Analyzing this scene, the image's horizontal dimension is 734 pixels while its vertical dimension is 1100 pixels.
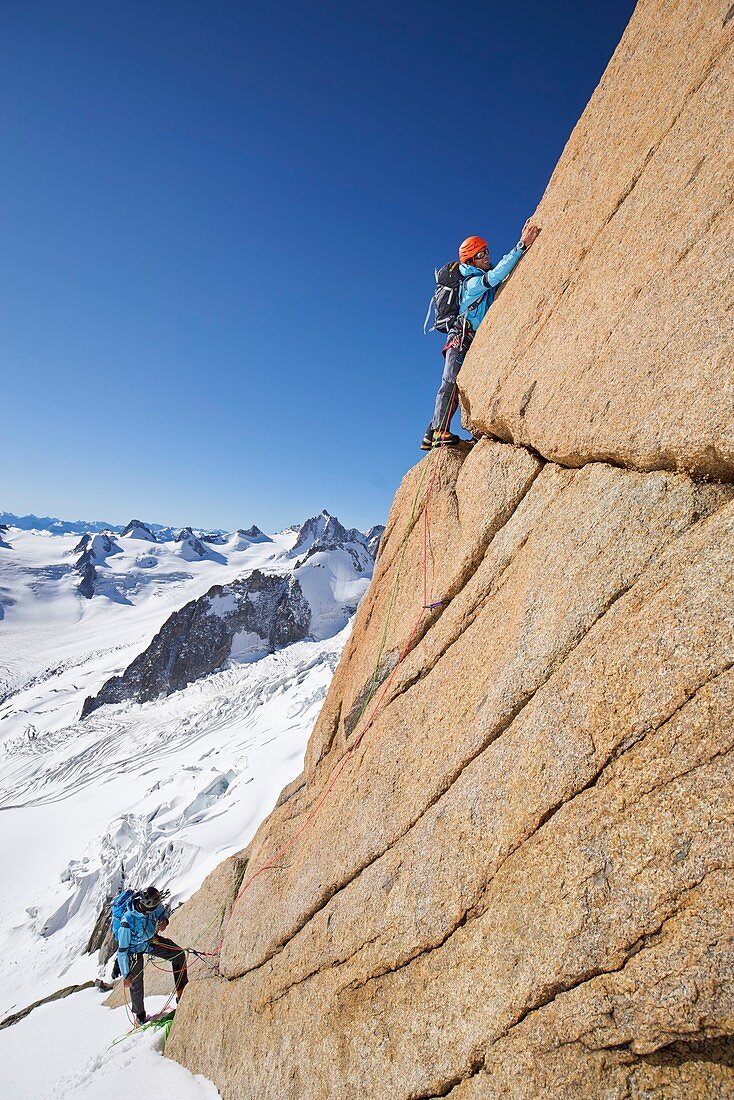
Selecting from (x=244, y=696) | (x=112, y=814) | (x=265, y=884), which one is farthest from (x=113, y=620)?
(x=265, y=884)

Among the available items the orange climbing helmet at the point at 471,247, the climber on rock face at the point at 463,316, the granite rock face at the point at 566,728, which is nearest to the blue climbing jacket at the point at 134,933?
the granite rock face at the point at 566,728

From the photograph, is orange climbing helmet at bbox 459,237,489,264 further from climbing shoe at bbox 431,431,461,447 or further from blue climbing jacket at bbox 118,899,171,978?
blue climbing jacket at bbox 118,899,171,978

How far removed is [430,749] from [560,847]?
6.87 ft

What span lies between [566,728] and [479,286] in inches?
294

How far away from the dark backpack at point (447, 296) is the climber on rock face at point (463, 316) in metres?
0.03

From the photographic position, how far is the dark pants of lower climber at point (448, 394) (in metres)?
8.61

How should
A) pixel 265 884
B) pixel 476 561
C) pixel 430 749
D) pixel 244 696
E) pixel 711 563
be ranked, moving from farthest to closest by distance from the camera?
pixel 244 696 → pixel 265 884 → pixel 476 561 → pixel 430 749 → pixel 711 563

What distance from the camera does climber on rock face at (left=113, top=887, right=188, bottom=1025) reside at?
9703 millimetres

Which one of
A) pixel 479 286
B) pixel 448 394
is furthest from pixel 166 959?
pixel 479 286

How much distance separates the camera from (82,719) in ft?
→ 221

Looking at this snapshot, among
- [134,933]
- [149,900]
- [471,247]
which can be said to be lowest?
[134,933]

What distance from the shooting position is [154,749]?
48.7 m

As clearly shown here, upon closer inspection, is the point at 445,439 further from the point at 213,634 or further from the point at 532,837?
the point at 213,634

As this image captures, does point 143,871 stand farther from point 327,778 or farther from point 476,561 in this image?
point 476,561
